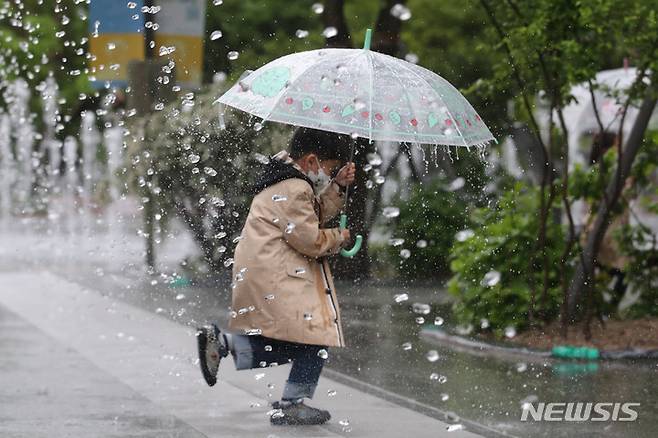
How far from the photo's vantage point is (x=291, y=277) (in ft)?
24.4

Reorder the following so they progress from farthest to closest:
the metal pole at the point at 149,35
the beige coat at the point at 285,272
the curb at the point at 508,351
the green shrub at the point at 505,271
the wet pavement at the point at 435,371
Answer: the metal pole at the point at 149,35, the green shrub at the point at 505,271, the curb at the point at 508,351, the wet pavement at the point at 435,371, the beige coat at the point at 285,272

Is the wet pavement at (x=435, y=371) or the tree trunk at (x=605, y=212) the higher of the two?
the tree trunk at (x=605, y=212)

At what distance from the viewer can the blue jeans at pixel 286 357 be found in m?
7.61

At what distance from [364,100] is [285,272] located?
101 cm

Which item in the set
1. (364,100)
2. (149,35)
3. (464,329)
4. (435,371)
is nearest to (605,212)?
(464,329)

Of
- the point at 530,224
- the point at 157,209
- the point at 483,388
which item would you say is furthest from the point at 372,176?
the point at 483,388

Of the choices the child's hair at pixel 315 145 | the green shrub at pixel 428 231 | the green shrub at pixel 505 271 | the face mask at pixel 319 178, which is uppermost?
the child's hair at pixel 315 145

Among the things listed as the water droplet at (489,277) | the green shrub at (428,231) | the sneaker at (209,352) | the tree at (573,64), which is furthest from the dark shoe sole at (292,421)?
the green shrub at (428,231)

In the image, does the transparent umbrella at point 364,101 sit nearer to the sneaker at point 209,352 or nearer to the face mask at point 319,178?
the face mask at point 319,178

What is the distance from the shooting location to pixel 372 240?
58.3ft

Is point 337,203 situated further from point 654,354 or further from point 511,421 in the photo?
point 654,354

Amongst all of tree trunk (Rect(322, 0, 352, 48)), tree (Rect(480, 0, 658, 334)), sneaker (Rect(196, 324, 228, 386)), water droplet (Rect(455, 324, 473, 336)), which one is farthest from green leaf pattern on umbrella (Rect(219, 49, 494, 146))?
tree trunk (Rect(322, 0, 352, 48))

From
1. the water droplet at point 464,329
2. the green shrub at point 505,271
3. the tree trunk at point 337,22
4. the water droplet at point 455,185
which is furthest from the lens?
the water droplet at point 455,185

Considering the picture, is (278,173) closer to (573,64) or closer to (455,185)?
(573,64)
